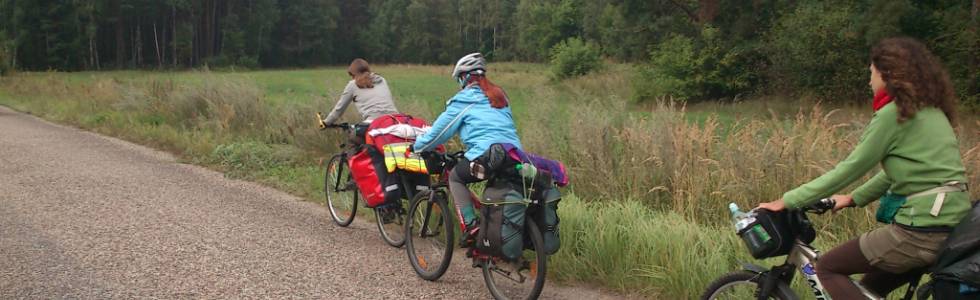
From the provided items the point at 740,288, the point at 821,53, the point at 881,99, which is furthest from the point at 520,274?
the point at 821,53

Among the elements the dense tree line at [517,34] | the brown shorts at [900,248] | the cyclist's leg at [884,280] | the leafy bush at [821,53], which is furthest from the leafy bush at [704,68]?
the brown shorts at [900,248]

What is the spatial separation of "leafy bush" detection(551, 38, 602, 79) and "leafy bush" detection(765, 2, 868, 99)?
1673cm

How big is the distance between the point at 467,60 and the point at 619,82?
34.5m

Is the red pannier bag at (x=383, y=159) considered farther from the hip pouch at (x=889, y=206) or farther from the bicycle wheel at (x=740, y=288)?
the hip pouch at (x=889, y=206)

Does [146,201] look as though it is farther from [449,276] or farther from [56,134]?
[56,134]

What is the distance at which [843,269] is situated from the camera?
3.31 metres

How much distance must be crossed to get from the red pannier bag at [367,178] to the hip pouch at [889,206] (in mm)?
4323

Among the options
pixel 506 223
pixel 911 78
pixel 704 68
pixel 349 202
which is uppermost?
pixel 911 78

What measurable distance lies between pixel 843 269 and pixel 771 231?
33cm

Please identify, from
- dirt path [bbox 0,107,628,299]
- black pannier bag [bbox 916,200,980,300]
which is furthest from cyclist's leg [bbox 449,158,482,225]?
black pannier bag [bbox 916,200,980,300]

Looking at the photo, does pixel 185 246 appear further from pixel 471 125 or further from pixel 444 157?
pixel 471 125

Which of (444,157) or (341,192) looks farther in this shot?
(341,192)

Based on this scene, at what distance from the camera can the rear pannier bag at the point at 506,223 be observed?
496 cm

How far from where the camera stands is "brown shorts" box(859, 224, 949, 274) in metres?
3.08
